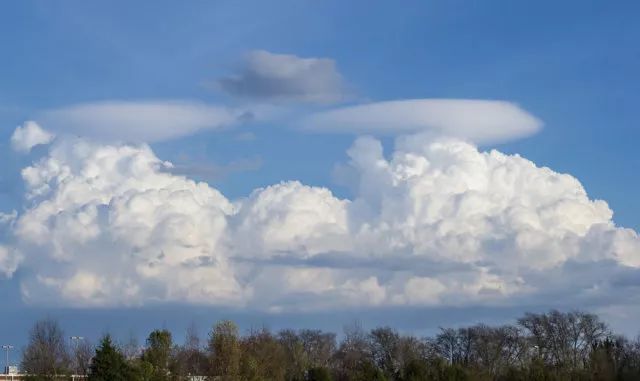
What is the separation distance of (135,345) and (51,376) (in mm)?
29659

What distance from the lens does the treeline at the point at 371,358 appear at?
125188mm

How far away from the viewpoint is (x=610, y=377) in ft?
413

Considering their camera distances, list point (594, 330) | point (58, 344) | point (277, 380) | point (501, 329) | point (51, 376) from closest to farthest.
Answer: point (51, 376) → point (277, 380) → point (58, 344) → point (594, 330) → point (501, 329)

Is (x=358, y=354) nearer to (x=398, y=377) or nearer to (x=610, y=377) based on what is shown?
(x=398, y=377)

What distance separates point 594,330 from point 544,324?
8.61 m

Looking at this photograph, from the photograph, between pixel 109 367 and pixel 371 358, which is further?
pixel 371 358

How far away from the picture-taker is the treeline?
125188 millimetres

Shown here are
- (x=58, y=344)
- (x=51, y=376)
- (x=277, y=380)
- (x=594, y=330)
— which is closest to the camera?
(x=51, y=376)

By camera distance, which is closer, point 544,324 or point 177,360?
point 177,360

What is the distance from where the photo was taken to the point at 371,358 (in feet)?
643

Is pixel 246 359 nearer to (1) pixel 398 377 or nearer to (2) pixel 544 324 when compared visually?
(1) pixel 398 377

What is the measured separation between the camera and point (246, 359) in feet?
420

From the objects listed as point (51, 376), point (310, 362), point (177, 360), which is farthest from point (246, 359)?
point (310, 362)

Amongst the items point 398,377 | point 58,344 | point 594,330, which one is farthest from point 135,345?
point 594,330
